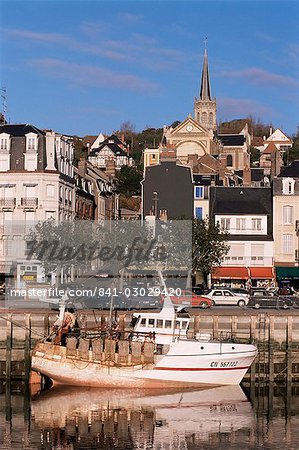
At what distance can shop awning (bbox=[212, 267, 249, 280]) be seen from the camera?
76.6m

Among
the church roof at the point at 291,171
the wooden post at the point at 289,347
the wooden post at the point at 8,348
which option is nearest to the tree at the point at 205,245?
the church roof at the point at 291,171

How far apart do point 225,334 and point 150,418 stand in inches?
363

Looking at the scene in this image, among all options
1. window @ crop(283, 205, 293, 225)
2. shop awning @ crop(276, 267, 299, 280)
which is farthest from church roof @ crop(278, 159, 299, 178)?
shop awning @ crop(276, 267, 299, 280)

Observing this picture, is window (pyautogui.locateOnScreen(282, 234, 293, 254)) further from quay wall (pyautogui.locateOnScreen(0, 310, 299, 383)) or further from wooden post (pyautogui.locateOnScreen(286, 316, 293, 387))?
wooden post (pyautogui.locateOnScreen(286, 316, 293, 387))

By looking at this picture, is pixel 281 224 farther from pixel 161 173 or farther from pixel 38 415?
pixel 38 415

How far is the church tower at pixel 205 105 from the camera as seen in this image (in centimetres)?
15762

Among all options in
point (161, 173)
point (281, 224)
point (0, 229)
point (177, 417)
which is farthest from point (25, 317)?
point (161, 173)

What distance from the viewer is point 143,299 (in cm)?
5309

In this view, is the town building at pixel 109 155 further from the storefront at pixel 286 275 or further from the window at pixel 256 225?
the storefront at pixel 286 275

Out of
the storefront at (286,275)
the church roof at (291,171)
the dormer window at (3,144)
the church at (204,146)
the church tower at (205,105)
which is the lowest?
the storefront at (286,275)

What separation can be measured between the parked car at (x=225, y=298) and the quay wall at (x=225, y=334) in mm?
12174

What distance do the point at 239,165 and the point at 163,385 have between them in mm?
97113

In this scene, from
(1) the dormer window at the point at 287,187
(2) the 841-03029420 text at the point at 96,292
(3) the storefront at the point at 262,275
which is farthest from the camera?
(1) the dormer window at the point at 287,187

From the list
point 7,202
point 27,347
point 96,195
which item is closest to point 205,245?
point 7,202
